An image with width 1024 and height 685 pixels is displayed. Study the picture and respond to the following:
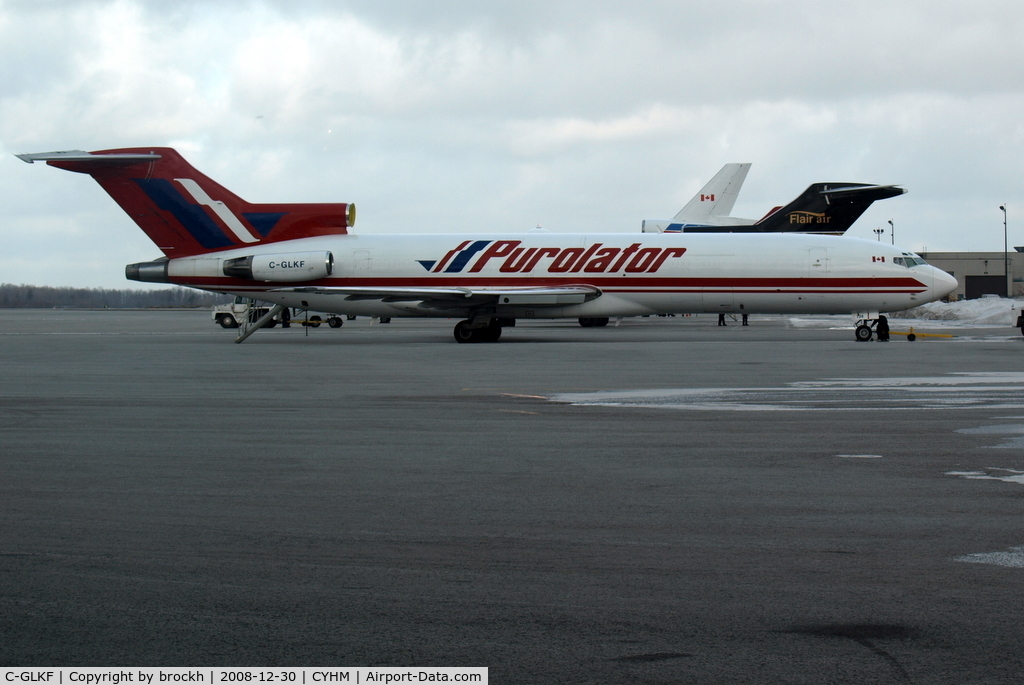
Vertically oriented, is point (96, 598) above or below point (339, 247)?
below

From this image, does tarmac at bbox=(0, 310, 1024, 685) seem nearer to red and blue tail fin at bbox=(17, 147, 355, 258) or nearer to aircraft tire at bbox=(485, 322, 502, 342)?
aircraft tire at bbox=(485, 322, 502, 342)

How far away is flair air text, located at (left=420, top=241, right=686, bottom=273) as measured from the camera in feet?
116

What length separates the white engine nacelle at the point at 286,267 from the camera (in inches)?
1442

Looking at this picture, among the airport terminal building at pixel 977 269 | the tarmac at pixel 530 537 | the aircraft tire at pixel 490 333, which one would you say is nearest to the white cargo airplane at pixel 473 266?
the aircraft tire at pixel 490 333

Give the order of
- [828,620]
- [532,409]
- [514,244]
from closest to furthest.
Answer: [828,620] < [532,409] < [514,244]

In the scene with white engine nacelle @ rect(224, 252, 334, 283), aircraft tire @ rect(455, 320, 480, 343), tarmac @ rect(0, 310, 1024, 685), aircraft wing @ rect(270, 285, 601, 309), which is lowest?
tarmac @ rect(0, 310, 1024, 685)

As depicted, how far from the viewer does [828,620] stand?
15.8ft

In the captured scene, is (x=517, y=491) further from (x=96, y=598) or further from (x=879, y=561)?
Result: (x=96, y=598)

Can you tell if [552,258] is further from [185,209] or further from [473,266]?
[185,209]

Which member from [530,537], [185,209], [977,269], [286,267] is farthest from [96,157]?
[977,269]

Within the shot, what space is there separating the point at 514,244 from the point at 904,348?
524 inches

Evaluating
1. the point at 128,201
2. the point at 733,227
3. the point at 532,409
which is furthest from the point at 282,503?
the point at 733,227

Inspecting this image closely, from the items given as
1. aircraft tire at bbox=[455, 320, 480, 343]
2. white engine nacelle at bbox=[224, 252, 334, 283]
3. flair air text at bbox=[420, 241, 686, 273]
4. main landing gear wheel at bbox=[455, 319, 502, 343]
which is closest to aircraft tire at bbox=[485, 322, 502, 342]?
main landing gear wheel at bbox=[455, 319, 502, 343]

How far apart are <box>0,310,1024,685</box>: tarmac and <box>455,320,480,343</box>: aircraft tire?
20269 mm
